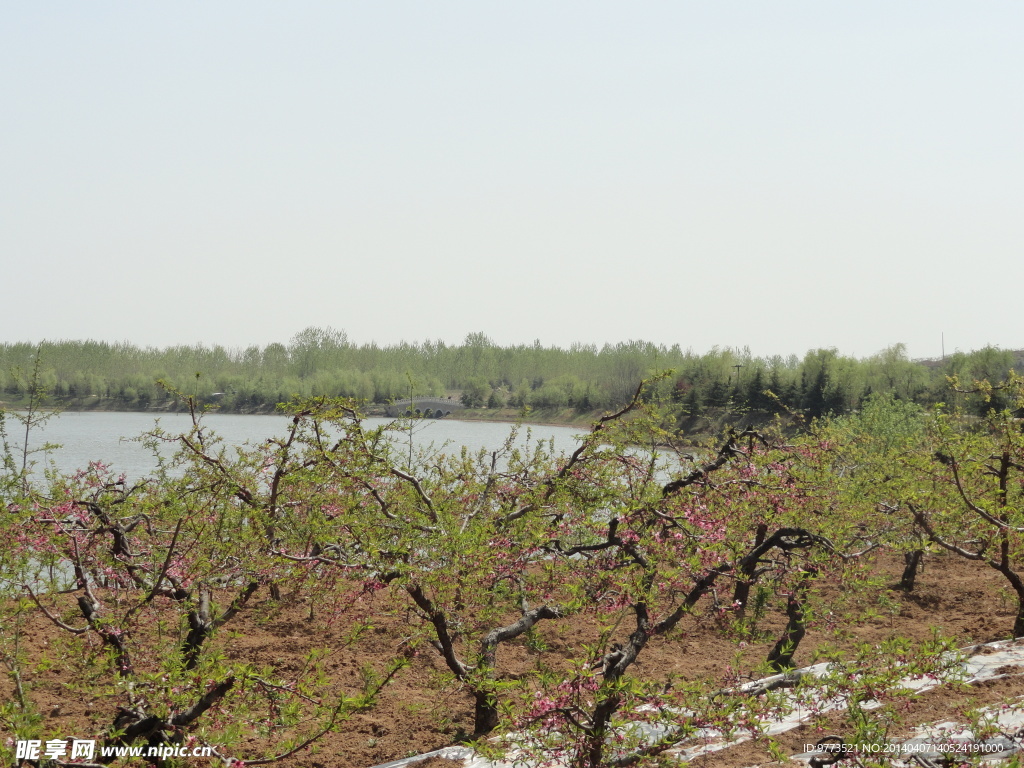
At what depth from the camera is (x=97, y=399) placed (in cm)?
10275

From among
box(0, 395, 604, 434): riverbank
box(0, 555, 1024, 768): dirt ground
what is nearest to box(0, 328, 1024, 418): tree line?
box(0, 395, 604, 434): riverbank

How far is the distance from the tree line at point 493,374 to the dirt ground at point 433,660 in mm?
32392

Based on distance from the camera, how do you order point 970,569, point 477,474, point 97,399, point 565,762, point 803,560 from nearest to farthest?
point 565,762 < point 803,560 < point 477,474 < point 970,569 < point 97,399

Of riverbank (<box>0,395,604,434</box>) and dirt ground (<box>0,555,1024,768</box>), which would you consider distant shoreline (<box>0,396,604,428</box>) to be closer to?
riverbank (<box>0,395,604,434</box>)

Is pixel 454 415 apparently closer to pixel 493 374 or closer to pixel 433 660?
pixel 493 374

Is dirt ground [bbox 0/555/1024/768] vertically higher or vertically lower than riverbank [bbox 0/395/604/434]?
lower

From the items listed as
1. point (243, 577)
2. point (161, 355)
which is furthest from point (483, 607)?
point (161, 355)

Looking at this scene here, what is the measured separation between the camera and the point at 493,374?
121 metres

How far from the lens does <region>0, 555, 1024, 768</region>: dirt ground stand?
657cm

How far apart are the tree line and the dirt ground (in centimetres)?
3239

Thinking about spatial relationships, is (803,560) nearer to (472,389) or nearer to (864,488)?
(864,488)

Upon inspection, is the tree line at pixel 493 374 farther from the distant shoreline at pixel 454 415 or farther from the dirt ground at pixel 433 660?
the dirt ground at pixel 433 660

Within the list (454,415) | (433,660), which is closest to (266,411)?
(454,415)

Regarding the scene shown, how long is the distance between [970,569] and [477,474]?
9164 mm
